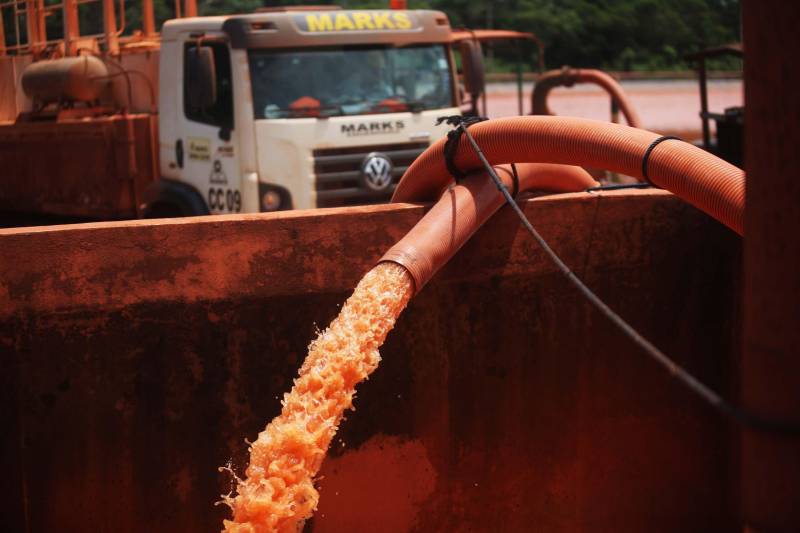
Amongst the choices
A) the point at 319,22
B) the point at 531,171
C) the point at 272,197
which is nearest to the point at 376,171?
the point at 272,197

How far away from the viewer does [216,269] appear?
3691 millimetres

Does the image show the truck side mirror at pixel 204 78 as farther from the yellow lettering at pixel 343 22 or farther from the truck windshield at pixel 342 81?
the yellow lettering at pixel 343 22

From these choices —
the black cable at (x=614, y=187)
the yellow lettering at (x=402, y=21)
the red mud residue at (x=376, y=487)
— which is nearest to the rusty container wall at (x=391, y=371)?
the red mud residue at (x=376, y=487)

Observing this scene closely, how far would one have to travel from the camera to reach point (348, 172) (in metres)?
8.25

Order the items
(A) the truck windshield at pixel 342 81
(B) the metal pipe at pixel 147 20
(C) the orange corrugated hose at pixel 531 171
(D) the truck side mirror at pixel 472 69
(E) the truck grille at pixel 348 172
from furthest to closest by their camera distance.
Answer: (B) the metal pipe at pixel 147 20, (D) the truck side mirror at pixel 472 69, (E) the truck grille at pixel 348 172, (A) the truck windshield at pixel 342 81, (C) the orange corrugated hose at pixel 531 171

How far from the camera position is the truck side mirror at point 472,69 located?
31.6 feet

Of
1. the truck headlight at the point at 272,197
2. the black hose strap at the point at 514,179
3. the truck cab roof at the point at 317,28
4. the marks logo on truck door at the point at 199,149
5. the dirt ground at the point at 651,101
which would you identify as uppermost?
the truck cab roof at the point at 317,28

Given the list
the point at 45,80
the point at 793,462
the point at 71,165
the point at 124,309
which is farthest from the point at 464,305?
→ the point at 45,80

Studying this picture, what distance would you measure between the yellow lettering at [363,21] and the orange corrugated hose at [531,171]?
436cm

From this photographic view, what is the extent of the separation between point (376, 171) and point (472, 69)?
1.93m

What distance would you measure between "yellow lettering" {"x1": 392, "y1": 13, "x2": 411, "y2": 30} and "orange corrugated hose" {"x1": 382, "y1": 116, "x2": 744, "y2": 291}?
4.64 metres

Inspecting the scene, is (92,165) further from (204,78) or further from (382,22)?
(382,22)

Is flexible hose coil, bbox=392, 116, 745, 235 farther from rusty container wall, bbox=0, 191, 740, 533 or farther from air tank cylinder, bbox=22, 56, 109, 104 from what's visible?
air tank cylinder, bbox=22, 56, 109, 104

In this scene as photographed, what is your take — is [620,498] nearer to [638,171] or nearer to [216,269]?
[638,171]
